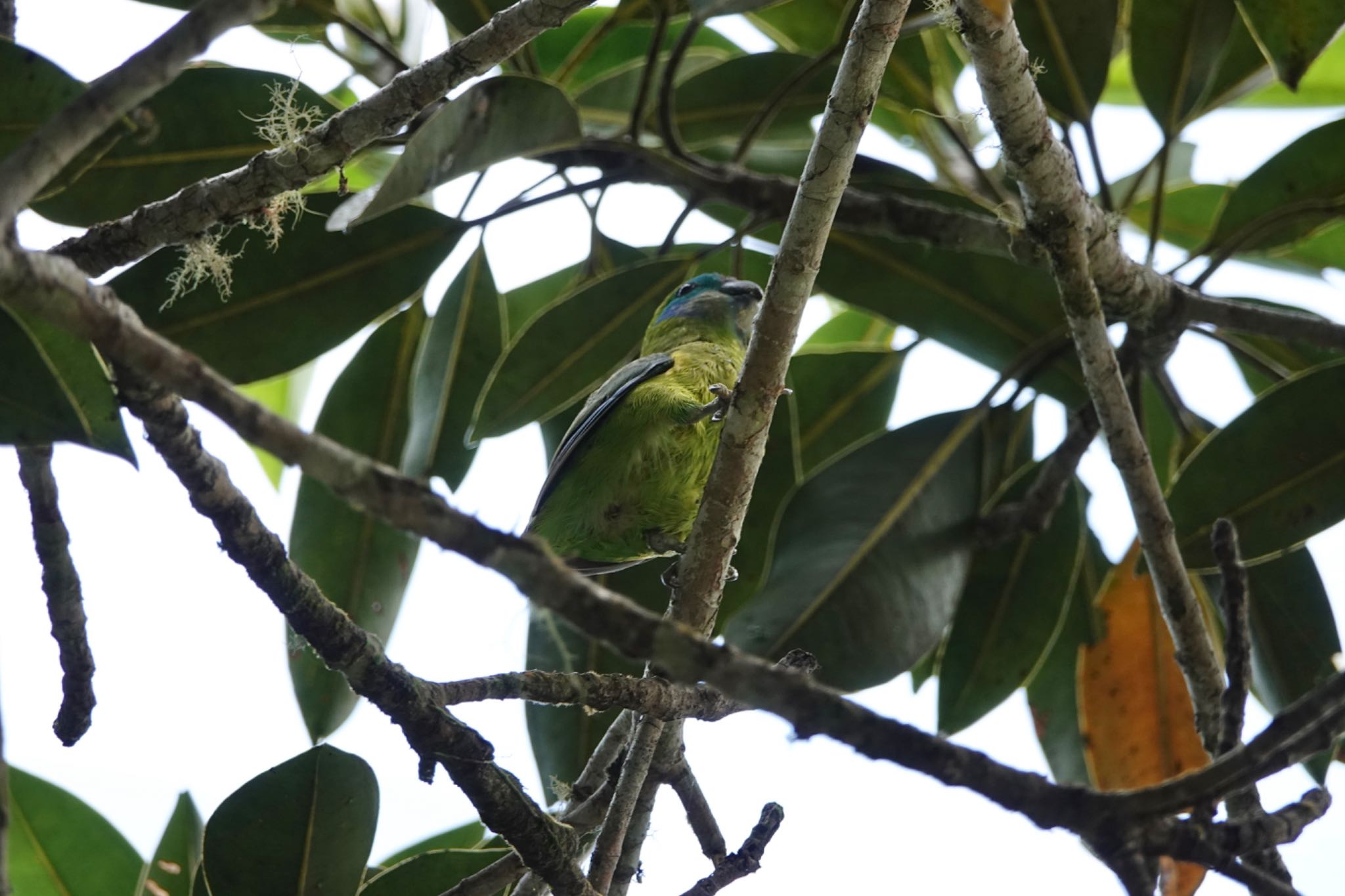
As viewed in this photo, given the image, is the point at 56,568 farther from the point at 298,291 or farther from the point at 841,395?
the point at 841,395

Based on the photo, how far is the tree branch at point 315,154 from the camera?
5.25 feet

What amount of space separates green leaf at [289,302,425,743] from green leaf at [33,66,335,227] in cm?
66

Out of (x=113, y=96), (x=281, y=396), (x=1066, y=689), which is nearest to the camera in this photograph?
(x=113, y=96)

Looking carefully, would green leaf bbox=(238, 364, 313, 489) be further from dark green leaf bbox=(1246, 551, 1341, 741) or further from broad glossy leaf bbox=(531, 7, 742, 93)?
dark green leaf bbox=(1246, 551, 1341, 741)

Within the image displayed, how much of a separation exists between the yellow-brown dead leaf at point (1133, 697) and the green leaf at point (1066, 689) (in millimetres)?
110

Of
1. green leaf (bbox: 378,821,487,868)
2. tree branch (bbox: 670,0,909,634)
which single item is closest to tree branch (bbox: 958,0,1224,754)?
tree branch (bbox: 670,0,909,634)

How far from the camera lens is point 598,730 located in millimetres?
2586

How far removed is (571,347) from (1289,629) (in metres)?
1.65

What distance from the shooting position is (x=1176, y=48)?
2.48 meters

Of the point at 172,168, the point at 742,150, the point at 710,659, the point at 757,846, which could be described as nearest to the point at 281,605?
the point at 710,659

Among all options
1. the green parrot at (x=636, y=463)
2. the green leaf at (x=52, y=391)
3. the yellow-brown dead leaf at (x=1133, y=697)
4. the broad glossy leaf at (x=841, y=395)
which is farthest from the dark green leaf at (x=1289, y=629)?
the green leaf at (x=52, y=391)

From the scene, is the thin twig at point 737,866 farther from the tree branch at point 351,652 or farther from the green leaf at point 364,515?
the green leaf at point 364,515

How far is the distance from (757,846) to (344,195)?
4.48 ft

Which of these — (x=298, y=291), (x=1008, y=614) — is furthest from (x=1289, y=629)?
(x=298, y=291)
